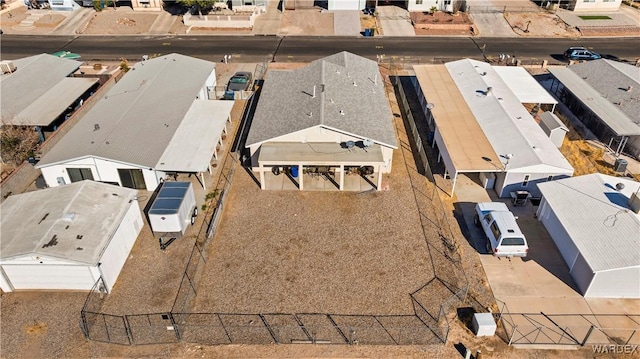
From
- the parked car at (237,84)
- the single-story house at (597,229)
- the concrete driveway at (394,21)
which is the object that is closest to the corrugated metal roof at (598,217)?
the single-story house at (597,229)

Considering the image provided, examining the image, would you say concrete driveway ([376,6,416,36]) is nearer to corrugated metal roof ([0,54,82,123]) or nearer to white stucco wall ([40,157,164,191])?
corrugated metal roof ([0,54,82,123])

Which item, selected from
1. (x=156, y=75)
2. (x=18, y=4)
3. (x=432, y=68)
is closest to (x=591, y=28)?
(x=432, y=68)

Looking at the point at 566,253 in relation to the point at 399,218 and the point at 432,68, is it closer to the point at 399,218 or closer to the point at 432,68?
the point at 399,218

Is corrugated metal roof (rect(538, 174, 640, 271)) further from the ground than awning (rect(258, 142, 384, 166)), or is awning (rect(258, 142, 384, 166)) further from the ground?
awning (rect(258, 142, 384, 166))

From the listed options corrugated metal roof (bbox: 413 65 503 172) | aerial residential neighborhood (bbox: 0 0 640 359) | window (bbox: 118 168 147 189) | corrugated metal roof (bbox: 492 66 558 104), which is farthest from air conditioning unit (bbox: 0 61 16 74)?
corrugated metal roof (bbox: 492 66 558 104)

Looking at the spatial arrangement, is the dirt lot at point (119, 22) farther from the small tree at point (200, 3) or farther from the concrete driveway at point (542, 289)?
the concrete driveway at point (542, 289)

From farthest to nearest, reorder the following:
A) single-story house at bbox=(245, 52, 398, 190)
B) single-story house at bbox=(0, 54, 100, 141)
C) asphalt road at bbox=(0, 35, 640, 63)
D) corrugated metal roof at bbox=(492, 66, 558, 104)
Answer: asphalt road at bbox=(0, 35, 640, 63) → corrugated metal roof at bbox=(492, 66, 558, 104) → single-story house at bbox=(0, 54, 100, 141) → single-story house at bbox=(245, 52, 398, 190)
